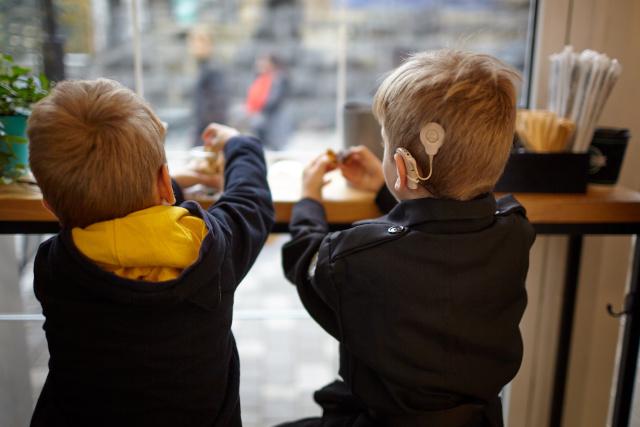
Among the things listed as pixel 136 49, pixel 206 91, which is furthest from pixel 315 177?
pixel 206 91

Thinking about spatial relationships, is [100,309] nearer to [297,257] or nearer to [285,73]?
[297,257]

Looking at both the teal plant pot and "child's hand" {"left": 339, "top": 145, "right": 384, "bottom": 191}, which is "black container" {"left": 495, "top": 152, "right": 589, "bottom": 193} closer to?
"child's hand" {"left": 339, "top": 145, "right": 384, "bottom": 191}

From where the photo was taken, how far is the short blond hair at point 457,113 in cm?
94

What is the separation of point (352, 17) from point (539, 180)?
2.97ft

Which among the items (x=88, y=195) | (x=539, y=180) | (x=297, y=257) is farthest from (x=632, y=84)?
(x=88, y=195)

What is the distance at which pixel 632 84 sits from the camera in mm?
1605

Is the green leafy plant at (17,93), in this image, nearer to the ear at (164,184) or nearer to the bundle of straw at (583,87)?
the ear at (164,184)

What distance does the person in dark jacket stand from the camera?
951 millimetres

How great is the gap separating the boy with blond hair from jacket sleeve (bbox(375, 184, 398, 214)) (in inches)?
15.3

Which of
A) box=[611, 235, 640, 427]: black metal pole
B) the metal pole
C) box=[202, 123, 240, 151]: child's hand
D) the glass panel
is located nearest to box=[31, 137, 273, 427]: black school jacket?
box=[202, 123, 240, 151]: child's hand

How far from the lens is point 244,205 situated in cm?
112

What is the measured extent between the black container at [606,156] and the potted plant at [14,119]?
1.31 meters

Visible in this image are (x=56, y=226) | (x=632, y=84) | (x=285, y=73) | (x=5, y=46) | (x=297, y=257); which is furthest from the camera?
(x=285, y=73)

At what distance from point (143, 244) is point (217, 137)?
0.50 m
